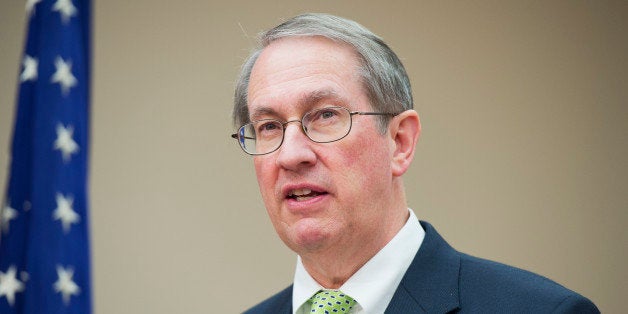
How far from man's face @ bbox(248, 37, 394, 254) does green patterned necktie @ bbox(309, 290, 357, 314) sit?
0.41 ft

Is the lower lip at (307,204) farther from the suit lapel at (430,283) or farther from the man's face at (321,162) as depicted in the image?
the suit lapel at (430,283)

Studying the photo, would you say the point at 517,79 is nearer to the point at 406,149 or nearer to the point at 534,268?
the point at 534,268

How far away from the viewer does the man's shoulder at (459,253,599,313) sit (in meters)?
1.86

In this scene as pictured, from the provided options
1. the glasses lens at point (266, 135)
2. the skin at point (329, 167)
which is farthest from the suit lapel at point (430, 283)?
the glasses lens at point (266, 135)

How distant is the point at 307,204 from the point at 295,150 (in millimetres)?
140

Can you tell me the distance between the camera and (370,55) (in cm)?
221

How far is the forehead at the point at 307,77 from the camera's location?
2.11 m

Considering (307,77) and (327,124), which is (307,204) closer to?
(327,124)

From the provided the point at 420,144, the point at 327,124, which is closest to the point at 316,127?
the point at 327,124

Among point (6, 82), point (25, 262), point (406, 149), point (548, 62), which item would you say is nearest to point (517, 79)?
point (548, 62)

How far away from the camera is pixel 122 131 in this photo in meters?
4.16

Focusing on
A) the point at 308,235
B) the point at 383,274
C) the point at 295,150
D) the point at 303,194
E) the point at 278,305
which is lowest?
the point at 278,305

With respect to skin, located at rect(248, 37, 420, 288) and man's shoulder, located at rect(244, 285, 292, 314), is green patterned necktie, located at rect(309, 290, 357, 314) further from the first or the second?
man's shoulder, located at rect(244, 285, 292, 314)

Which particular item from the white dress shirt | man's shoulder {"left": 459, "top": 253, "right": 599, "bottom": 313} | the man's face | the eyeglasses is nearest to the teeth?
the man's face
